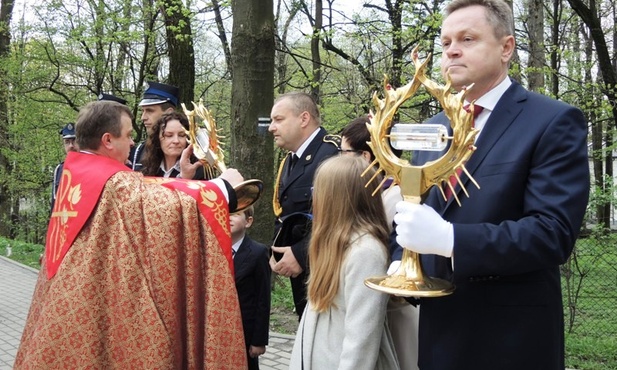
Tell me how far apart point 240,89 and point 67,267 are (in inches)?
151

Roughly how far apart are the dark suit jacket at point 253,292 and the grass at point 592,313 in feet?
9.71

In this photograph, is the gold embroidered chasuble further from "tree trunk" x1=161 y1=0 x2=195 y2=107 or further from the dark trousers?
"tree trunk" x1=161 y1=0 x2=195 y2=107

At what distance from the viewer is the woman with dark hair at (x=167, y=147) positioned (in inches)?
153

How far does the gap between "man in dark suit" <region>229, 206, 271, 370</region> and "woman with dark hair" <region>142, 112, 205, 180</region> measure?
23.6 inches

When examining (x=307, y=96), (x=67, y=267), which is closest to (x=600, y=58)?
(x=307, y=96)

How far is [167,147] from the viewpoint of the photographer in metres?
3.90

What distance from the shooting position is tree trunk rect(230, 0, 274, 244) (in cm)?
599

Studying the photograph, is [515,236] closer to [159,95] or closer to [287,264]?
[287,264]

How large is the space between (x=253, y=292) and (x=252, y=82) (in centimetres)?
304

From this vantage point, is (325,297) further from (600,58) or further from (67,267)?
(600,58)

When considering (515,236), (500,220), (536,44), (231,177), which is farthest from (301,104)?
(536,44)

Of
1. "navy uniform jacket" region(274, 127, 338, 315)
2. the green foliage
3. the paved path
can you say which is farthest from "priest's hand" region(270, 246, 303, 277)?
the green foliage

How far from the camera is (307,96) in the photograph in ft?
12.4

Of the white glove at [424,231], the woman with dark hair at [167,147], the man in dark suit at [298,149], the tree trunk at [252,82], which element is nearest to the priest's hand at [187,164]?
the woman with dark hair at [167,147]
